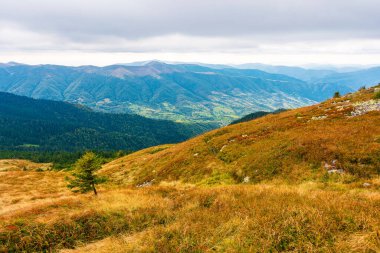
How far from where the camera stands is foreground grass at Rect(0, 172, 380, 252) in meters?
7.25

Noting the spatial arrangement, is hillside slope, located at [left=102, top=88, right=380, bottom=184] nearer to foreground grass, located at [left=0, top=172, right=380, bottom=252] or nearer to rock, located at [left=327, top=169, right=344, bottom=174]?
rock, located at [left=327, top=169, right=344, bottom=174]

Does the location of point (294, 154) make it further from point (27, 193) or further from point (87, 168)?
point (27, 193)

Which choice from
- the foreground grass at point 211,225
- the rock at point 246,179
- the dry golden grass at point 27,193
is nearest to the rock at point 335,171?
the rock at point 246,179

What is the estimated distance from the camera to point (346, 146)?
20078mm

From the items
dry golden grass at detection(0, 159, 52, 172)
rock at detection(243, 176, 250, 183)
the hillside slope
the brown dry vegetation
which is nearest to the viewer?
the brown dry vegetation

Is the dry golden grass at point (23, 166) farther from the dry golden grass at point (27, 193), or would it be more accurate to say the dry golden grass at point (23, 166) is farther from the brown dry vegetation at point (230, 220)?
the brown dry vegetation at point (230, 220)

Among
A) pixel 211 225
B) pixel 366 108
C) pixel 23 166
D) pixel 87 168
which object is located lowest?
pixel 23 166

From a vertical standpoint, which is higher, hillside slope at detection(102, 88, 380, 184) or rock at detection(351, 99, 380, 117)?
rock at detection(351, 99, 380, 117)

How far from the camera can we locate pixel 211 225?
29.3 feet

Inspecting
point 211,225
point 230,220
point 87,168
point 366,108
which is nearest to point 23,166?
point 87,168

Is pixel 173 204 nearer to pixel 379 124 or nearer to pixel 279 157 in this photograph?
pixel 279 157

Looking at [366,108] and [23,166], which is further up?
[366,108]

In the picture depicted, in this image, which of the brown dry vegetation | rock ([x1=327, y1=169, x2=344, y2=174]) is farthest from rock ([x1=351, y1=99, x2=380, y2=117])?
rock ([x1=327, y1=169, x2=344, y2=174])

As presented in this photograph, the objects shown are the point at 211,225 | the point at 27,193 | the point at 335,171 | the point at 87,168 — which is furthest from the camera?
the point at 27,193
